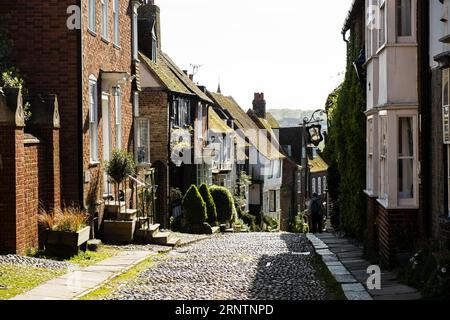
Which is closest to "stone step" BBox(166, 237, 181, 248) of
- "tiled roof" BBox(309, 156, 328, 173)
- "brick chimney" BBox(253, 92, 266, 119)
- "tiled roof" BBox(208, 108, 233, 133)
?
"tiled roof" BBox(208, 108, 233, 133)

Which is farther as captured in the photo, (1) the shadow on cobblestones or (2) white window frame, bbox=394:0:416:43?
(2) white window frame, bbox=394:0:416:43

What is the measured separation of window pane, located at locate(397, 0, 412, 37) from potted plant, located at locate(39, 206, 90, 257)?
7384 millimetres

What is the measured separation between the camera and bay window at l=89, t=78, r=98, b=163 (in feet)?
66.3

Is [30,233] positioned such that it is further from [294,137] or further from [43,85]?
[294,137]

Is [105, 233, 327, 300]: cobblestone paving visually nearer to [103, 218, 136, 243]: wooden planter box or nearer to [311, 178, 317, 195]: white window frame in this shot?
[103, 218, 136, 243]: wooden planter box

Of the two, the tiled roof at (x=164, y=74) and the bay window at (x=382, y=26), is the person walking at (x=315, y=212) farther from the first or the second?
the bay window at (x=382, y=26)

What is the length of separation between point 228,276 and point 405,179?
151 inches

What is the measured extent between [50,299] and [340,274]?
583 centimetres

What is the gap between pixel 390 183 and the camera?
50.1 feet

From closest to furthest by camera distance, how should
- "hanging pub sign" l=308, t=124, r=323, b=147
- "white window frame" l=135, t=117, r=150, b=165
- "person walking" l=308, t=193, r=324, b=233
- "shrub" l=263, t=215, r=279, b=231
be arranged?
"white window frame" l=135, t=117, r=150, b=165 < "person walking" l=308, t=193, r=324, b=233 < "hanging pub sign" l=308, t=124, r=323, b=147 < "shrub" l=263, t=215, r=279, b=231

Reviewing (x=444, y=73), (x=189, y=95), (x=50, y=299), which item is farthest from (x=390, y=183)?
(x=189, y=95)

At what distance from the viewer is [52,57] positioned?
19.0 metres

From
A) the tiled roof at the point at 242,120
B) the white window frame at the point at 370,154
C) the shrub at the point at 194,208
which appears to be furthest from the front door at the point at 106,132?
the tiled roof at the point at 242,120

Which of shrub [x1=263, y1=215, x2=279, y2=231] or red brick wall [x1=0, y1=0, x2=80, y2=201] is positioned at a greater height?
red brick wall [x1=0, y1=0, x2=80, y2=201]
